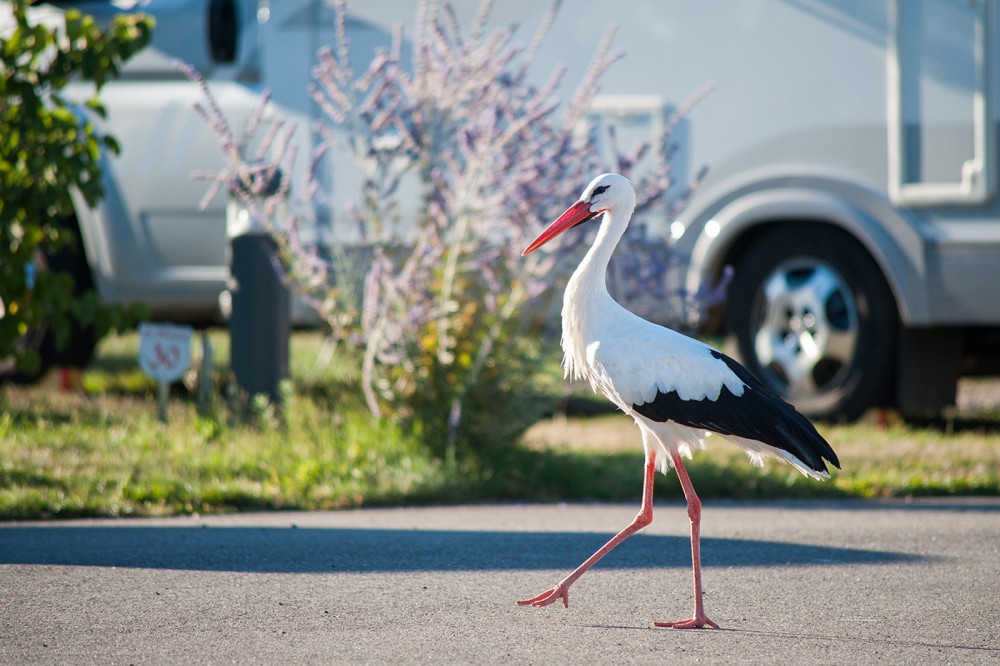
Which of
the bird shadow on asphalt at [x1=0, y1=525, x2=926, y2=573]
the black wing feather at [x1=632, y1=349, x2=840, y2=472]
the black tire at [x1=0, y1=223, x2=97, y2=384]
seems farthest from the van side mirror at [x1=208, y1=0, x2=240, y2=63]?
the black wing feather at [x1=632, y1=349, x2=840, y2=472]

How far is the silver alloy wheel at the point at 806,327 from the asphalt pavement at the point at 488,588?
6.45ft

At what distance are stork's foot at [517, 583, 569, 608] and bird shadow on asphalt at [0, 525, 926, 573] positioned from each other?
0.57 meters

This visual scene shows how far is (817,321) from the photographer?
27.6ft

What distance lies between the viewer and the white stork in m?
4.61

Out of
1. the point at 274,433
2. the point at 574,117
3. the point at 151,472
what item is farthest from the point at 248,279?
the point at 574,117

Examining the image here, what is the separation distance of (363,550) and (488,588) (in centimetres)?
75

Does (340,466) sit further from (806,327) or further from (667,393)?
(806,327)

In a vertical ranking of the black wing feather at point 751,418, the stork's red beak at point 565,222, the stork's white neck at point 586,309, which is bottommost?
the black wing feather at point 751,418

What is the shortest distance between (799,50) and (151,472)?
432cm

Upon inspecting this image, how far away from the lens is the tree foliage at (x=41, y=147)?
7.03 metres

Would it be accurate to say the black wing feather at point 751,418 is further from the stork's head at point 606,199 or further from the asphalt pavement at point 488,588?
the stork's head at point 606,199

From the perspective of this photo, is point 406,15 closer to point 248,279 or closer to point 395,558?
point 248,279

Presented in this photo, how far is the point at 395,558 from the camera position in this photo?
527 cm

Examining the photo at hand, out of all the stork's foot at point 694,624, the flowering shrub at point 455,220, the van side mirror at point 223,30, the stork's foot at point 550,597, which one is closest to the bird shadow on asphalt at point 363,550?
the stork's foot at point 550,597
